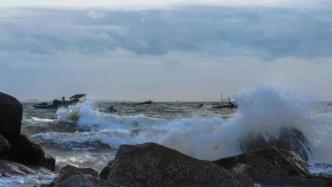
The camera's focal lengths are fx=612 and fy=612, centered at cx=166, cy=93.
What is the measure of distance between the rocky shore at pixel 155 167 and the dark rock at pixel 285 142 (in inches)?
8.4

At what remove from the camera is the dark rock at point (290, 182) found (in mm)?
10227

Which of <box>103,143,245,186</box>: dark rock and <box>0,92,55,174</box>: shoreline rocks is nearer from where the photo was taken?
<box>103,143,245,186</box>: dark rock

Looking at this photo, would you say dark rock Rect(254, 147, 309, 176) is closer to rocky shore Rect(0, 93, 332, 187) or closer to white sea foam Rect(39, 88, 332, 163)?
rocky shore Rect(0, 93, 332, 187)

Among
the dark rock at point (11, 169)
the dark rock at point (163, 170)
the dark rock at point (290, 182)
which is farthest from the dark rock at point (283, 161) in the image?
the dark rock at point (11, 169)

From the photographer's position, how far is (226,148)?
19562 millimetres

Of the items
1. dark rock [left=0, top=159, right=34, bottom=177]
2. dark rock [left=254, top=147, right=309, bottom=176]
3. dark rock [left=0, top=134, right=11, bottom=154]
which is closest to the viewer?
dark rock [left=0, top=159, right=34, bottom=177]

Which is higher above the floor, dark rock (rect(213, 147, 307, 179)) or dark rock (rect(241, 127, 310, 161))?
dark rock (rect(213, 147, 307, 179))

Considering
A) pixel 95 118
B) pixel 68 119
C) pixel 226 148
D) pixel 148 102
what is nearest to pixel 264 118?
pixel 226 148

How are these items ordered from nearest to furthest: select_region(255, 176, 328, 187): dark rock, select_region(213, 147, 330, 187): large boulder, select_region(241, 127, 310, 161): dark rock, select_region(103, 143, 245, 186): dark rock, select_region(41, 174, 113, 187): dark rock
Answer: select_region(41, 174, 113, 187): dark rock → select_region(103, 143, 245, 186): dark rock → select_region(255, 176, 328, 187): dark rock → select_region(213, 147, 330, 187): large boulder → select_region(241, 127, 310, 161): dark rock

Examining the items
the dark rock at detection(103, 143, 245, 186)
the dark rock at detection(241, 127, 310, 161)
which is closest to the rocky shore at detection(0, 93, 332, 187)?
the dark rock at detection(103, 143, 245, 186)

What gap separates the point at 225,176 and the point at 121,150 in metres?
1.53

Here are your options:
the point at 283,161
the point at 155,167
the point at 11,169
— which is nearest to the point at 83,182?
the point at 155,167

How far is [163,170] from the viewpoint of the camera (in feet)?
26.9

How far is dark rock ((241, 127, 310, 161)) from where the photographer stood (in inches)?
691
